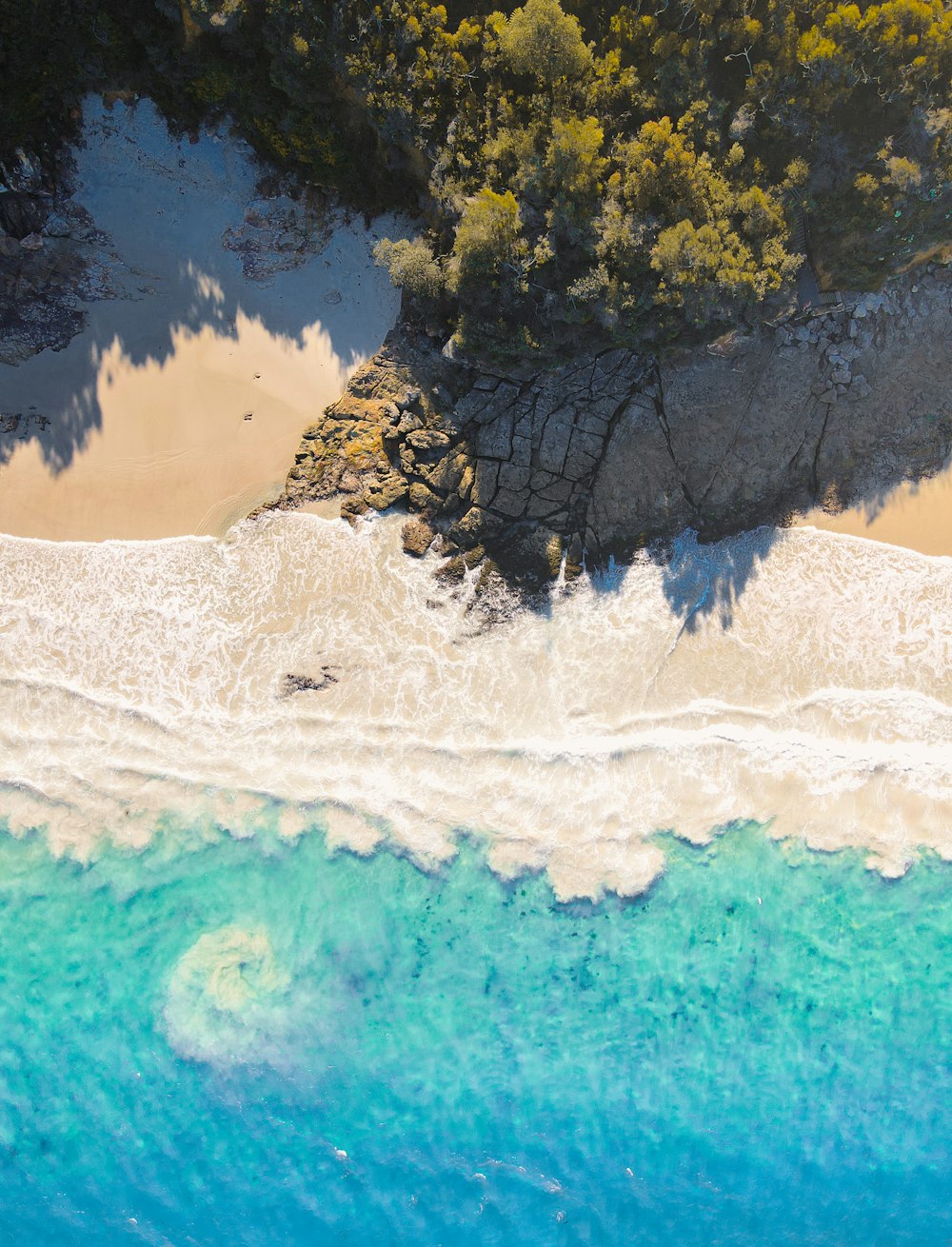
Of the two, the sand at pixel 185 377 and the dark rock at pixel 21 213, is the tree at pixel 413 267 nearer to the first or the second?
the sand at pixel 185 377

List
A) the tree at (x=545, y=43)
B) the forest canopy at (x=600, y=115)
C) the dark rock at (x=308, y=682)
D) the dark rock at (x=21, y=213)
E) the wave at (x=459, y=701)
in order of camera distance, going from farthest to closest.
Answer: the dark rock at (x=308, y=682)
the wave at (x=459, y=701)
the dark rock at (x=21, y=213)
the forest canopy at (x=600, y=115)
the tree at (x=545, y=43)

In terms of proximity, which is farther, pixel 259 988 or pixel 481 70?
pixel 259 988

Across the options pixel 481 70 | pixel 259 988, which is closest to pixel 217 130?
pixel 481 70

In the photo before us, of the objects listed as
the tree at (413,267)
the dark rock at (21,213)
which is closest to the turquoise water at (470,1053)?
the tree at (413,267)

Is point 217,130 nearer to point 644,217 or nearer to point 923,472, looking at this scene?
point 644,217

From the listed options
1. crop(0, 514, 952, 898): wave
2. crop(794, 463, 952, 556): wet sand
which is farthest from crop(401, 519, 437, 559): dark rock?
crop(794, 463, 952, 556): wet sand
